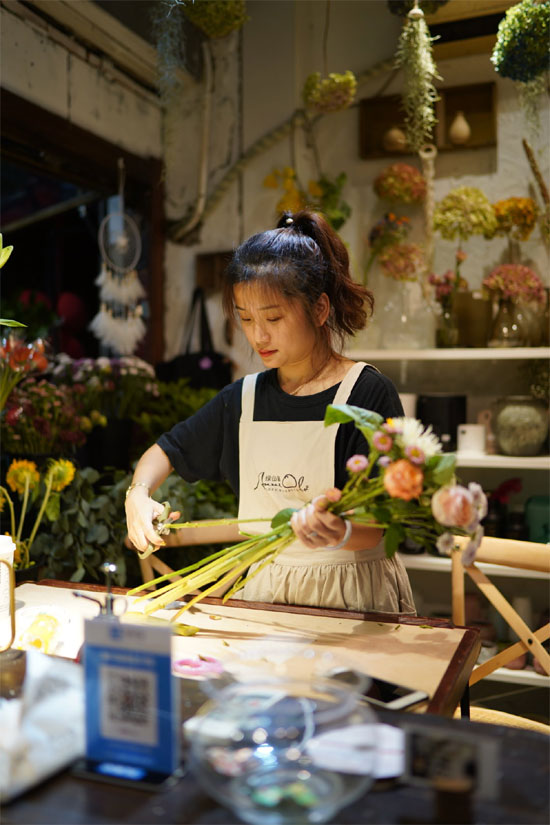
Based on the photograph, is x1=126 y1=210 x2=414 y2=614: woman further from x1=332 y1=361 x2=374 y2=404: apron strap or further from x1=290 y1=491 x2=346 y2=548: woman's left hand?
x1=290 y1=491 x2=346 y2=548: woman's left hand

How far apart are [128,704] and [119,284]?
2.66m

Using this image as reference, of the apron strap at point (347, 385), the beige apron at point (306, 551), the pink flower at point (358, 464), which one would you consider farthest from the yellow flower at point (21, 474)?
the pink flower at point (358, 464)

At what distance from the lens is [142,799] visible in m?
0.84

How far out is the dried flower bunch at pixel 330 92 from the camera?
10.1 ft

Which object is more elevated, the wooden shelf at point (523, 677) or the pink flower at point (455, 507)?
the pink flower at point (455, 507)

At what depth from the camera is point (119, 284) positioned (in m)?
3.34

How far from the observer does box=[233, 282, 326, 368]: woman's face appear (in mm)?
1667

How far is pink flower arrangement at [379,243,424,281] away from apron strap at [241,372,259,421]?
1375 mm

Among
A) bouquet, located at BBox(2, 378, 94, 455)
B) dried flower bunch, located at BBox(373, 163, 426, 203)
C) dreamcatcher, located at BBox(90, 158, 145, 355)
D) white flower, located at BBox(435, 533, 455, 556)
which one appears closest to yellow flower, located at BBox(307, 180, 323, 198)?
dried flower bunch, located at BBox(373, 163, 426, 203)

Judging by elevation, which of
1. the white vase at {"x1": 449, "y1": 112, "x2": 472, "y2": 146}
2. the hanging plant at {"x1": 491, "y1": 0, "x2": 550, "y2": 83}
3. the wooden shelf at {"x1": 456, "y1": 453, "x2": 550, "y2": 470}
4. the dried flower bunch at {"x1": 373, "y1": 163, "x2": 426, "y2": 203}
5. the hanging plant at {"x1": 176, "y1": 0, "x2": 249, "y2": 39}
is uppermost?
the hanging plant at {"x1": 176, "y1": 0, "x2": 249, "y2": 39}

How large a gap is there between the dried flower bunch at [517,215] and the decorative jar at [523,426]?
66 centimetres

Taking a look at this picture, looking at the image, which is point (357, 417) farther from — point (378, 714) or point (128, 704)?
point (128, 704)

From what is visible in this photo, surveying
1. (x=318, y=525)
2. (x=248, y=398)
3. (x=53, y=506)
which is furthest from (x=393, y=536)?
(x=53, y=506)

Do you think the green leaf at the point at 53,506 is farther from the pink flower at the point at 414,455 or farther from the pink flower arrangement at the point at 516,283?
the pink flower arrangement at the point at 516,283
